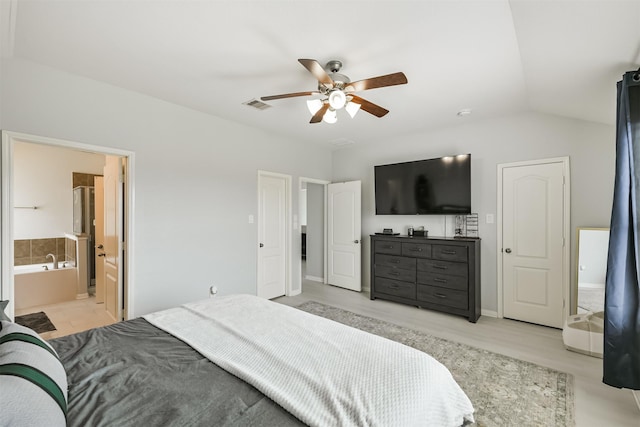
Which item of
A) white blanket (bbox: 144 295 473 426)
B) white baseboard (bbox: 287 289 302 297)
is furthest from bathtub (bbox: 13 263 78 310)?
white blanket (bbox: 144 295 473 426)

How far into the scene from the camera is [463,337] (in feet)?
10.5

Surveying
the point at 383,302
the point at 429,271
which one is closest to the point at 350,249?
the point at 383,302

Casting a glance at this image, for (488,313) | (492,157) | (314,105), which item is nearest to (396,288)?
(488,313)

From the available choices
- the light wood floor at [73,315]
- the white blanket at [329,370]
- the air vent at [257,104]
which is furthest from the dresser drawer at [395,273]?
the light wood floor at [73,315]

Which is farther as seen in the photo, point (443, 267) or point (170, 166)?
point (443, 267)

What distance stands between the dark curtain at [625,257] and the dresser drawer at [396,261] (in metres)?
2.24

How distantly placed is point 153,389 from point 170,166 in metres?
2.75

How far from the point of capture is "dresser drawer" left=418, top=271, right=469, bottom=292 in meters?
3.75

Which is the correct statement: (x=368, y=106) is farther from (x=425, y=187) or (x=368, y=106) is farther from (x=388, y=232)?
(x=388, y=232)

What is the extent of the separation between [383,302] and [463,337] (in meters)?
1.43

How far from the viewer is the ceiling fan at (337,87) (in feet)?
6.97

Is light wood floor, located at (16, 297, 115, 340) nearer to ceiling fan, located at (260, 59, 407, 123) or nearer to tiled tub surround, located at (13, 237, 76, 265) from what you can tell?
tiled tub surround, located at (13, 237, 76, 265)

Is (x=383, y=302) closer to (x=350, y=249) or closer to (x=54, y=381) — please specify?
(x=350, y=249)

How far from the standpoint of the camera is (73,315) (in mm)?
3887
